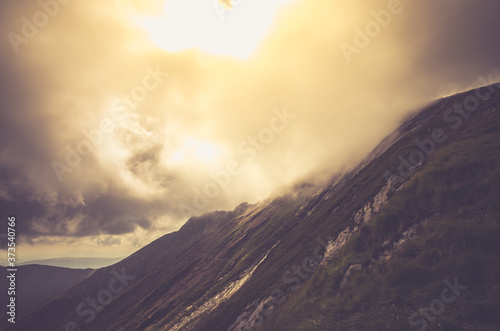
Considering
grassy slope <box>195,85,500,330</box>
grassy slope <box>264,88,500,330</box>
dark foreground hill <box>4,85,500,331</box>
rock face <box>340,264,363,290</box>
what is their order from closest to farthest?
grassy slope <box>264,88,500,330</box> → dark foreground hill <box>4,85,500,331</box> → grassy slope <box>195,85,500,330</box> → rock face <box>340,264,363,290</box>

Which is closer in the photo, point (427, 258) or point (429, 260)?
point (429, 260)

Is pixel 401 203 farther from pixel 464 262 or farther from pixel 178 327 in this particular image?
pixel 178 327

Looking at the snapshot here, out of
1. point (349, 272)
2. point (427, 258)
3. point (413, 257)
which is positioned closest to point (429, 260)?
point (427, 258)

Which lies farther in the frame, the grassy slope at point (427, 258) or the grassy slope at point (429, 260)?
the grassy slope at point (427, 258)

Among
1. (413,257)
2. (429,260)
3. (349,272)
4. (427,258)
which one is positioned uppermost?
(349,272)

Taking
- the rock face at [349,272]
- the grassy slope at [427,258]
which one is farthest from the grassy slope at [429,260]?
the rock face at [349,272]

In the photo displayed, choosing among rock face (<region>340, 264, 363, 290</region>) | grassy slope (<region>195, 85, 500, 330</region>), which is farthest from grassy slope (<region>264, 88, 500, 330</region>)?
rock face (<region>340, 264, 363, 290</region>)

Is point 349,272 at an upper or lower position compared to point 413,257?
upper

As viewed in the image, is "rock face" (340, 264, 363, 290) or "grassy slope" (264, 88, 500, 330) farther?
"rock face" (340, 264, 363, 290)

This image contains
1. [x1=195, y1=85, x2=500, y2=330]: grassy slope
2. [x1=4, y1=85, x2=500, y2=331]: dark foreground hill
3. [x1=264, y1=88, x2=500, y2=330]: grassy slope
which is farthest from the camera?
[x1=195, y1=85, x2=500, y2=330]: grassy slope

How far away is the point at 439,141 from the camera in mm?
56438

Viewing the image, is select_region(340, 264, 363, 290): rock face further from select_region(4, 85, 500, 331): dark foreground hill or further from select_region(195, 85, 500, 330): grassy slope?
select_region(195, 85, 500, 330): grassy slope

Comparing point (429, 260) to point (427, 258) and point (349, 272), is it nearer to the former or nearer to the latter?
point (427, 258)

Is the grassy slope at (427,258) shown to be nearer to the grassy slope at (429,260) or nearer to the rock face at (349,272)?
the grassy slope at (429,260)
